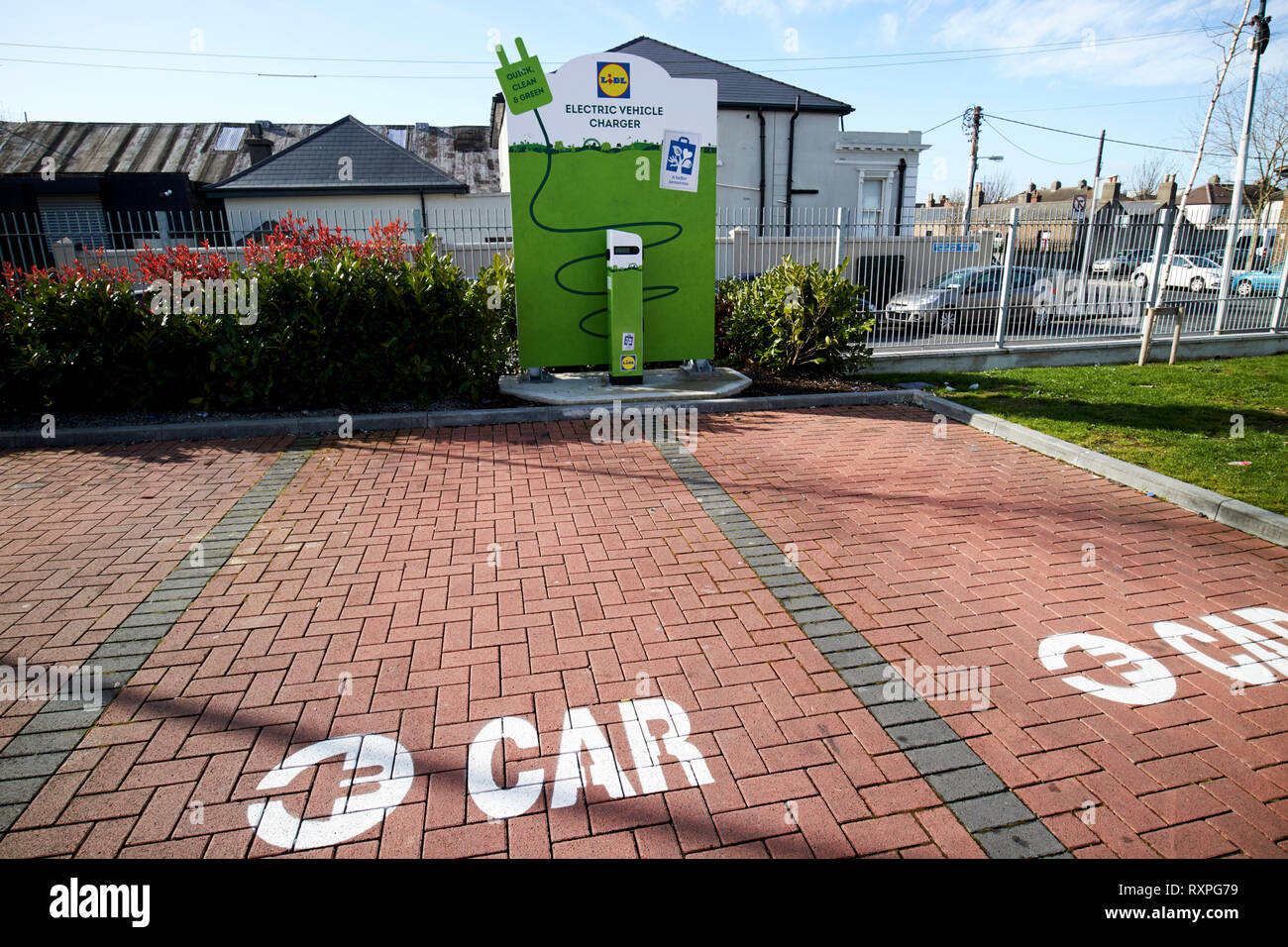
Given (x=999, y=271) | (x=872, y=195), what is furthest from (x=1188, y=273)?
(x=872, y=195)

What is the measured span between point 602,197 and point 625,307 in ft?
4.71

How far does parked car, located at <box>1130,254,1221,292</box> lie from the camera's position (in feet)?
45.0

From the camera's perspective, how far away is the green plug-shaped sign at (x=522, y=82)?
27.5 ft

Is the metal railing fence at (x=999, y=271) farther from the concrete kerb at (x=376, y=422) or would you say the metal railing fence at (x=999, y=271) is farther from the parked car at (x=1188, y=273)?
the concrete kerb at (x=376, y=422)

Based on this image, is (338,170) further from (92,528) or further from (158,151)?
(92,528)

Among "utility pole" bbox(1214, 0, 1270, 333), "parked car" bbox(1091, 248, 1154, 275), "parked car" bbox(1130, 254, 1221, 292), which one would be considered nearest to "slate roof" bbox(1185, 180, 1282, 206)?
"utility pole" bbox(1214, 0, 1270, 333)

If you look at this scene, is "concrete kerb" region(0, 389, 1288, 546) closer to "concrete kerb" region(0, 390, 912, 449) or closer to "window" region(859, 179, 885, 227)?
"concrete kerb" region(0, 390, 912, 449)

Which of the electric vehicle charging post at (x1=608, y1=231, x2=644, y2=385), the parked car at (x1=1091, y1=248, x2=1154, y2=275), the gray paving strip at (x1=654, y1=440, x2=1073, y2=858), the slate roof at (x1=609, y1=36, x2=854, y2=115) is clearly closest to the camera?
the gray paving strip at (x1=654, y1=440, x2=1073, y2=858)
